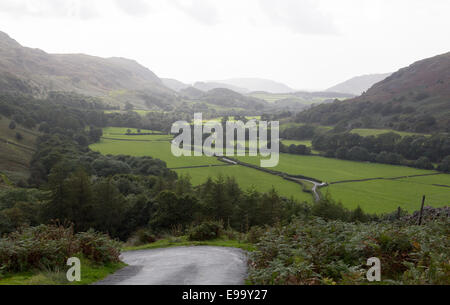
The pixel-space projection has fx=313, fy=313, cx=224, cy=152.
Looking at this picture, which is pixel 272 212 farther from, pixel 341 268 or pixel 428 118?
pixel 428 118

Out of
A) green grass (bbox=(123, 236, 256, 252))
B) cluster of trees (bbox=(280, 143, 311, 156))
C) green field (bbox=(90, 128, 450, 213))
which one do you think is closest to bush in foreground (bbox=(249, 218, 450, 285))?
green grass (bbox=(123, 236, 256, 252))

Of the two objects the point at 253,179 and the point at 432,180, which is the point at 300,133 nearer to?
the point at 432,180

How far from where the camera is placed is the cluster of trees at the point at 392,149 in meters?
79.7

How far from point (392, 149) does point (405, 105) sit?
185 ft

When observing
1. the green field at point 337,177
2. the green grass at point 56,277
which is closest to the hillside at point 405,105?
the green field at point 337,177

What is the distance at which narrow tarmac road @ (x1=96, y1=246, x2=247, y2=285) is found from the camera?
913 cm

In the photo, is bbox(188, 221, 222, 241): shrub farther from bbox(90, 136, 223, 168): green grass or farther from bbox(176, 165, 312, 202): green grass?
bbox(90, 136, 223, 168): green grass

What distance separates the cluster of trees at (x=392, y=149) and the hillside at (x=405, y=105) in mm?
21664

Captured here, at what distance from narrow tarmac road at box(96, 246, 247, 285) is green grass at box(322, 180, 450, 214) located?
3778cm

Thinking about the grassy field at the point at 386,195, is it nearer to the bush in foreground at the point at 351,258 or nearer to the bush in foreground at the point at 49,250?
the bush in foreground at the point at 351,258

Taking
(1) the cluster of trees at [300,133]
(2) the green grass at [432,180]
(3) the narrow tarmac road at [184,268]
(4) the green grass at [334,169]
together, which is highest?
(1) the cluster of trees at [300,133]
